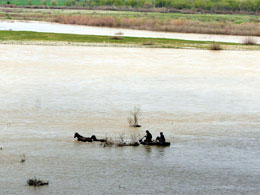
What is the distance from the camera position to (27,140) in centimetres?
2408

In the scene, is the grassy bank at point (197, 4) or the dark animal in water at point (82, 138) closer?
the dark animal in water at point (82, 138)

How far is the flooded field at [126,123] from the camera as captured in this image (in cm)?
1977

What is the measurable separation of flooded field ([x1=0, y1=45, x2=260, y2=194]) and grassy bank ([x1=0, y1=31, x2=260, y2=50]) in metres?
11.7

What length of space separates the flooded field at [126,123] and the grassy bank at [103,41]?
11.7 meters

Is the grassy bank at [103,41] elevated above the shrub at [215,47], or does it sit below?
above

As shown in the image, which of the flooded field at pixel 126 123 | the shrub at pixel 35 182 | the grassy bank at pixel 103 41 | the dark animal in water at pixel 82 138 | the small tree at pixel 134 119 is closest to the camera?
the shrub at pixel 35 182

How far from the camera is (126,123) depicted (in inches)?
1093

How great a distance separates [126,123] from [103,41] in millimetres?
37815

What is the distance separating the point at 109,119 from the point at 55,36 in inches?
1607

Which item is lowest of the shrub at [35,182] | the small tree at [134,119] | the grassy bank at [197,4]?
the shrub at [35,182]

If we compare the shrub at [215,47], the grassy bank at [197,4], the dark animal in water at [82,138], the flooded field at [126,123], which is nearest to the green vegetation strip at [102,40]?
the shrub at [215,47]

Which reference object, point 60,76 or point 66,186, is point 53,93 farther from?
point 66,186

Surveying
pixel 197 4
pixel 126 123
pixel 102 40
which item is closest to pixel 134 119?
pixel 126 123

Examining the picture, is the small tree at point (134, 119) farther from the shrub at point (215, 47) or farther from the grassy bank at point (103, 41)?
the shrub at point (215, 47)
